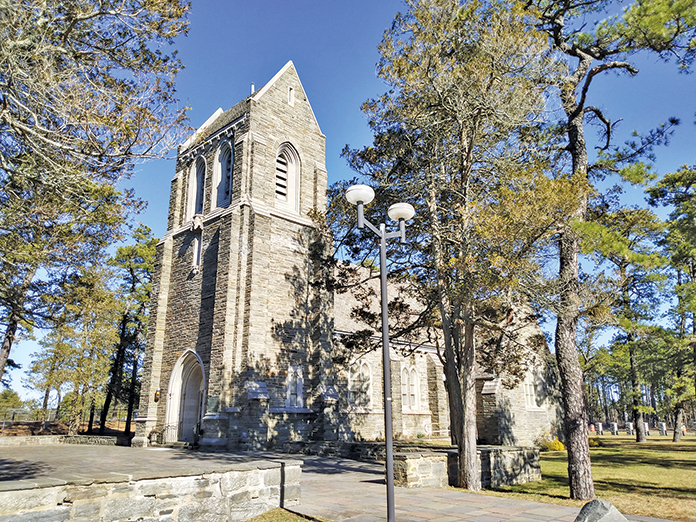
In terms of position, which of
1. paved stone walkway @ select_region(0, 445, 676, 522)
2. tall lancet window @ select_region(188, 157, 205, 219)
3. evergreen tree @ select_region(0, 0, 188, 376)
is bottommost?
paved stone walkway @ select_region(0, 445, 676, 522)

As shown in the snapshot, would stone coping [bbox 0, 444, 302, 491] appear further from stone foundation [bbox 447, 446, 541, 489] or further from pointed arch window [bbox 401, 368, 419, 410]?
pointed arch window [bbox 401, 368, 419, 410]

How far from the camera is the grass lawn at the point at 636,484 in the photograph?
10.6m

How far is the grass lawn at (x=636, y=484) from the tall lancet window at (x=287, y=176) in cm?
1459

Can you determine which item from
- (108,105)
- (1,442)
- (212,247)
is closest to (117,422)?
(1,442)

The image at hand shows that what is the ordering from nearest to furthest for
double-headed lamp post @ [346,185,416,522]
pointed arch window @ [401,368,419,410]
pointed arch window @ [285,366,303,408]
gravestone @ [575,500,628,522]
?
1. gravestone @ [575,500,628,522]
2. double-headed lamp post @ [346,185,416,522]
3. pointed arch window @ [285,366,303,408]
4. pointed arch window @ [401,368,419,410]

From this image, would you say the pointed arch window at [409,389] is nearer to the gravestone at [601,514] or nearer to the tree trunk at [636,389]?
the tree trunk at [636,389]

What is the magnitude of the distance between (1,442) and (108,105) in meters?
18.3

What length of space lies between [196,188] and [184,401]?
391 inches

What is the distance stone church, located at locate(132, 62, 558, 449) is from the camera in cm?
1889

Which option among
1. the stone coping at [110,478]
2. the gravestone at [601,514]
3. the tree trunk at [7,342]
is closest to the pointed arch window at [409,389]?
the tree trunk at [7,342]

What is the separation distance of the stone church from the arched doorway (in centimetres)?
4

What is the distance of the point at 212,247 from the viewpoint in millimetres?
21172

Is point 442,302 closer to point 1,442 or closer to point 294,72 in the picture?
point 294,72

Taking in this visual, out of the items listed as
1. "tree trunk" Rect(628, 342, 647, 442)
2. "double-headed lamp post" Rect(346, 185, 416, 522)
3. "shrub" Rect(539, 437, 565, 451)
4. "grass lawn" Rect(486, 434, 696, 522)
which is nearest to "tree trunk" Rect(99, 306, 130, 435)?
"grass lawn" Rect(486, 434, 696, 522)
